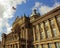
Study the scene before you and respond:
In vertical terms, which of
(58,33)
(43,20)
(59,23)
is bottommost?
(58,33)

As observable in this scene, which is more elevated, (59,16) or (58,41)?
(59,16)

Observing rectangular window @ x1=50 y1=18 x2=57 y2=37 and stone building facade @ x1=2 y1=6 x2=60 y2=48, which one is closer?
stone building facade @ x1=2 y1=6 x2=60 y2=48

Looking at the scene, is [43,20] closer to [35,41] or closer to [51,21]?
[51,21]

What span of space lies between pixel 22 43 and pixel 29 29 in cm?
564

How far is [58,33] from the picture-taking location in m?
32.7

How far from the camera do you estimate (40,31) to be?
40.3 m

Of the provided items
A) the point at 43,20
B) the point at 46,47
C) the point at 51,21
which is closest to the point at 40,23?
the point at 43,20

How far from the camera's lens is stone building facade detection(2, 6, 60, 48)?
34.1m

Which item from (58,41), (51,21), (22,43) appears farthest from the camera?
(22,43)

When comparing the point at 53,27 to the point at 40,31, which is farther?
the point at 40,31

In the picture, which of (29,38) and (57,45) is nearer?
(57,45)

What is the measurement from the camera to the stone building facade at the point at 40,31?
112 feet

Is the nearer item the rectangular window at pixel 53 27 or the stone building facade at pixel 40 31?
the stone building facade at pixel 40 31

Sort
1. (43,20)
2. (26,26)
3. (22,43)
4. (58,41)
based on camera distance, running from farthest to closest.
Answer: (26,26) → (22,43) → (43,20) → (58,41)
